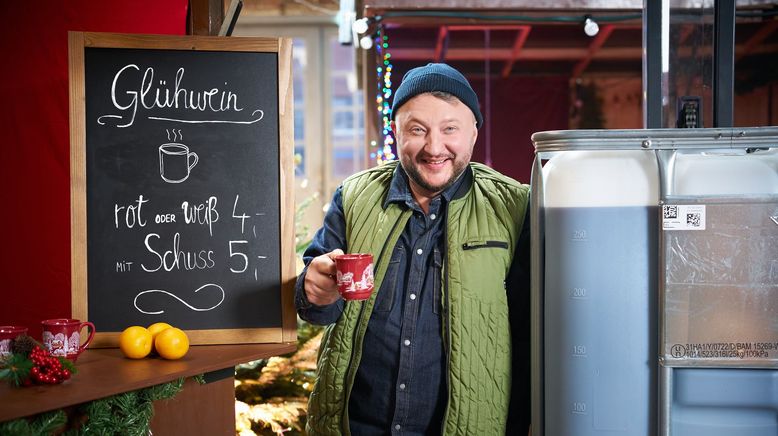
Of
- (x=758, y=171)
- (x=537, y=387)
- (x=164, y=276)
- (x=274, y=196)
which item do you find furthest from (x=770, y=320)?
(x=164, y=276)

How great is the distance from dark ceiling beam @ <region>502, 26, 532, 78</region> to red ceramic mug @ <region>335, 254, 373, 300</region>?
12.6ft

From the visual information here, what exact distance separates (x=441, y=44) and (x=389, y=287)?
3.58 m

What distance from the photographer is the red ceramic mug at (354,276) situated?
167cm

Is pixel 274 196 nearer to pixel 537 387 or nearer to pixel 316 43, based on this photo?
pixel 537 387

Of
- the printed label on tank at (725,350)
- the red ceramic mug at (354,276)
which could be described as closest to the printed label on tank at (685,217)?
the printed label on tank at (725,350)

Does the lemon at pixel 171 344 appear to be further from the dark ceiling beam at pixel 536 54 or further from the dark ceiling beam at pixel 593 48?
the dark ceiling beam at pixel 593 48

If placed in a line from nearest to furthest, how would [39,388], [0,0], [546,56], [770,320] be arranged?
[39,388], [770,320], [0,0], [546,56]

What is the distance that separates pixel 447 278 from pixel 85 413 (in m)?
0.93

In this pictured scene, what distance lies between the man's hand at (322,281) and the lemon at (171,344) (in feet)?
1.10

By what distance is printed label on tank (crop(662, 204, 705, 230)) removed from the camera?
1.63 metres

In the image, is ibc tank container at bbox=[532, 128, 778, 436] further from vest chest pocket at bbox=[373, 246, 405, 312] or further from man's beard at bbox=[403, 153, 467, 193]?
vest chest pocket at bbox=[373, 246, 405, 312]

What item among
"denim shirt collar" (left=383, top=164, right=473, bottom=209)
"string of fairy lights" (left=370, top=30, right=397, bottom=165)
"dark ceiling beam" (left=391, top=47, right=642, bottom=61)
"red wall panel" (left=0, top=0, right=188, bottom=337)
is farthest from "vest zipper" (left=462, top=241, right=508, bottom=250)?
"dark ceiling beam" (left=391, top=47, right=642, bottom=61)

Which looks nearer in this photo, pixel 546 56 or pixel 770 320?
pixel 770 320

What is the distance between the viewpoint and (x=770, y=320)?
64.2 inches
